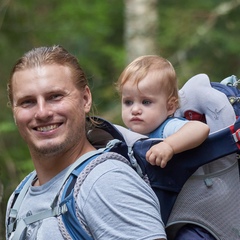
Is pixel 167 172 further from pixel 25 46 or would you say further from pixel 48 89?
pixel 25 46

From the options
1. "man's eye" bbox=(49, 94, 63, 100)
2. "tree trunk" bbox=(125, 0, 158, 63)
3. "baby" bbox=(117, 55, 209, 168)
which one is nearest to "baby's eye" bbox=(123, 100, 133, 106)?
"baby" bbox=(117, 55, 209, 168)

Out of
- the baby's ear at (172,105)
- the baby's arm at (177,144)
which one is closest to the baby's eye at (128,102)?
the baby's ear at (172,105)

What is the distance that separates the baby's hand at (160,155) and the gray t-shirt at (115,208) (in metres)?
0.17

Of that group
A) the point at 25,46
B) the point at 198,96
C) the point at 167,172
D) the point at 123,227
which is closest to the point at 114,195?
the point at 123,227

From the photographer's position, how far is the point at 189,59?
12867 mm

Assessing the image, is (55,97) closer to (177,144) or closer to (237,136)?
(177,144)

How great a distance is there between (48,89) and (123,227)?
0.70m

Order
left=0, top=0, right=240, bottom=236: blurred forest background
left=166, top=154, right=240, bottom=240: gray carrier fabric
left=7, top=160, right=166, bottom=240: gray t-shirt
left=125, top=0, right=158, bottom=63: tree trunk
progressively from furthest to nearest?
left=0, top=0, right=240, bottom=236: blurred forest background
left=125, top=0, right=158, bottom=63: tree trunk
left=166, top=154, right=240, bottom=240: gray carrier fabric
left=7, top=160, right=166, bottom=240: gray t-shirt

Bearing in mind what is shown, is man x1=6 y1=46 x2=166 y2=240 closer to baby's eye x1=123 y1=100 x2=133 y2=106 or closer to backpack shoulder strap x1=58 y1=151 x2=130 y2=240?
backpack shoulder strap x1=58 y1=151 x2=130 y2=240

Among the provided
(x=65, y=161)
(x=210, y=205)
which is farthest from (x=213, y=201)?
(x=65, y=161)

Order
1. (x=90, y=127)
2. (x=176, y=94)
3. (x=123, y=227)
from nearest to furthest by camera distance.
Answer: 1. (x=123, y=227)
2. (x=90, y=127)
3. (x=176, y=94)

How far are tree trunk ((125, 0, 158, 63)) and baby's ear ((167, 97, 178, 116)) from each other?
627 centimetres

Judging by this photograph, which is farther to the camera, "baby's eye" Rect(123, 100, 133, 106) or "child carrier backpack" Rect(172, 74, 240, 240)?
"baby's eye" Rect(123, 100, 133, 106)

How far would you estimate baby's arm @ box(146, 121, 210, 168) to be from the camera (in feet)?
9.95
